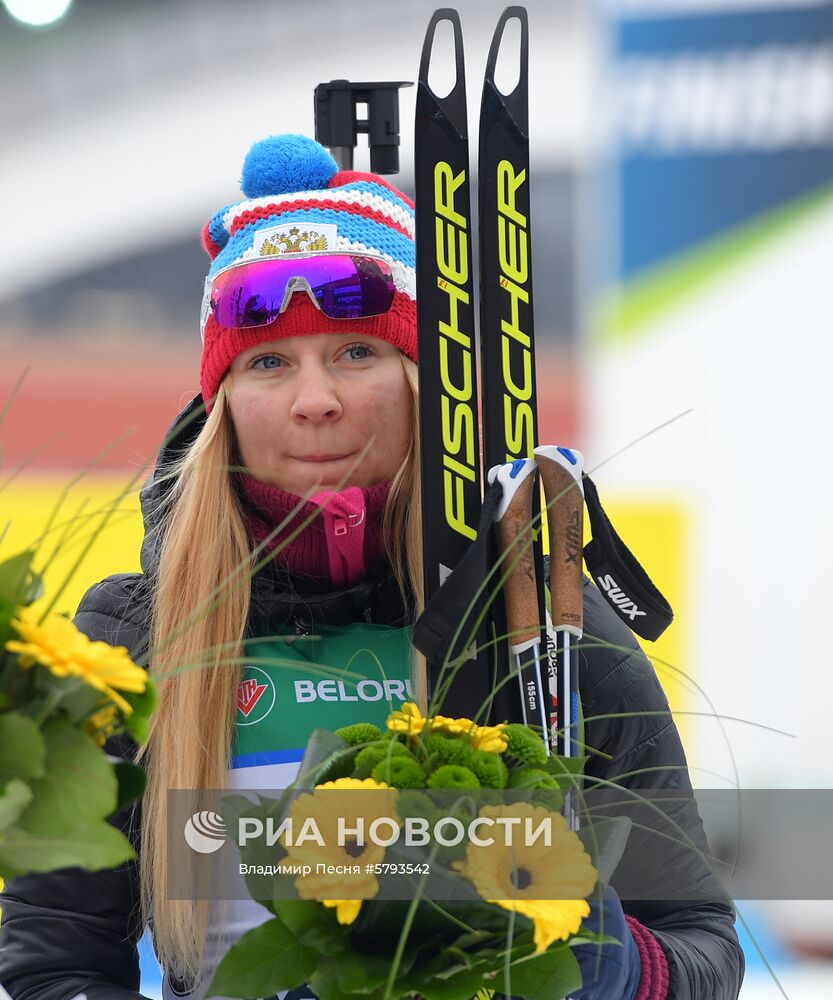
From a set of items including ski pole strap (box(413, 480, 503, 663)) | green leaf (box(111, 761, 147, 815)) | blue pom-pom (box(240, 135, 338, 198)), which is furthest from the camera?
blue pom-pom (box(240, 135, 338, 198))

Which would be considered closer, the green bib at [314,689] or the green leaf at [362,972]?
the green leaf at [362,972]

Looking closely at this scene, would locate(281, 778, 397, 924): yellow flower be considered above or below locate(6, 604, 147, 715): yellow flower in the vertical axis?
below

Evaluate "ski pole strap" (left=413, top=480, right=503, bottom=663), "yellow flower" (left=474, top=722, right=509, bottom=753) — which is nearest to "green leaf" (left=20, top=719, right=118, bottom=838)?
"yellow flower" (left=474, top=722, right=509, bottom=753)

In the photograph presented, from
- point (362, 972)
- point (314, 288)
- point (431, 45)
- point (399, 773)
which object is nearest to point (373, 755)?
point (399, 773)

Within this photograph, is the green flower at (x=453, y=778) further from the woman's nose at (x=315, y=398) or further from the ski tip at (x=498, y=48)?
the ski tip at (x=498, y=48)

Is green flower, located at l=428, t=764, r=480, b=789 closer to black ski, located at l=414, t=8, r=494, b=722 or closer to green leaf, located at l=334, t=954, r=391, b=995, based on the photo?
green leaf, located at l=334, t=954, r=391, b=995

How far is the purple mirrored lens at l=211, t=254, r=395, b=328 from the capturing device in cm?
122

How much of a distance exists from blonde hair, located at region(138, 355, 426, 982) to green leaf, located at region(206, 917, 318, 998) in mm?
351

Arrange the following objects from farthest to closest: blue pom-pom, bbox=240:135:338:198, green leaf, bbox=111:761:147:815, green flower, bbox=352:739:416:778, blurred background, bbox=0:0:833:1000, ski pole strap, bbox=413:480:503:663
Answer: blurred background, bbox=0:0:833:1000 < blue pom-pom, bbox=240:135:338:198 < ski pole strap, bbox=413:480:503:663 < green flower, bbox=352:739:416:778 < green leaf, bbox=111:761:147:815

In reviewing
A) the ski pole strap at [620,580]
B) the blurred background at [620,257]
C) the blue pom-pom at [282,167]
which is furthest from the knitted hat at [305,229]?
the blurred background at [620,257]

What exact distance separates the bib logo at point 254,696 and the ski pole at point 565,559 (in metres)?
0.29

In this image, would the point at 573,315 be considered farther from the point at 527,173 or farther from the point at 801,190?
the point at 527,173

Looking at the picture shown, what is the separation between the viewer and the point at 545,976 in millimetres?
830

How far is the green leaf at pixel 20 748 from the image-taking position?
25.2 inches
